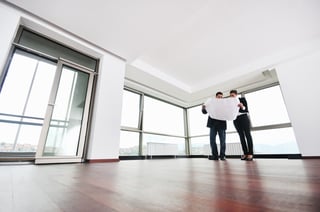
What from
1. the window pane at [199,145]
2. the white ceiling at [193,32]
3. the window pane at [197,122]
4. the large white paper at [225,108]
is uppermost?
the white ceiling at [193,32]

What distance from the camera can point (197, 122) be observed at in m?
5.96

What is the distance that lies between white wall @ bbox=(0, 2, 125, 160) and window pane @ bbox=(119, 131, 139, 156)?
3.69 ft

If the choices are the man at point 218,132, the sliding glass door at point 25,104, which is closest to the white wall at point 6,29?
the sliding glass door at point 25,104

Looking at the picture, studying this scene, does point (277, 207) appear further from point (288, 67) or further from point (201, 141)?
point (201, 141)

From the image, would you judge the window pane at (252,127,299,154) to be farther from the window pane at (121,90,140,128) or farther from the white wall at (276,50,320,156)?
the window pane at (121,90,140,128)

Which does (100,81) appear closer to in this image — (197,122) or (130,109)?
(130,109)

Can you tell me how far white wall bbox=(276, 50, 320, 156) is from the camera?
2.81 metres

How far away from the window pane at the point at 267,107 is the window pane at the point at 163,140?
2632mm

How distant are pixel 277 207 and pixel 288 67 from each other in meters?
4.33

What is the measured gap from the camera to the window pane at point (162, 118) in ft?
16.1

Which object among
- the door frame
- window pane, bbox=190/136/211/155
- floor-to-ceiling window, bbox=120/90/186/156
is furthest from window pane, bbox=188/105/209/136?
the door frame

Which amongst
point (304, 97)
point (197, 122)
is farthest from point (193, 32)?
point (197, 122)

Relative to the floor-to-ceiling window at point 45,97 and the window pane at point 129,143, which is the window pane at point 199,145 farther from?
the floor-to-ceiling window at point 45,97

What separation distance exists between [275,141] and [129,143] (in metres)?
4.00
